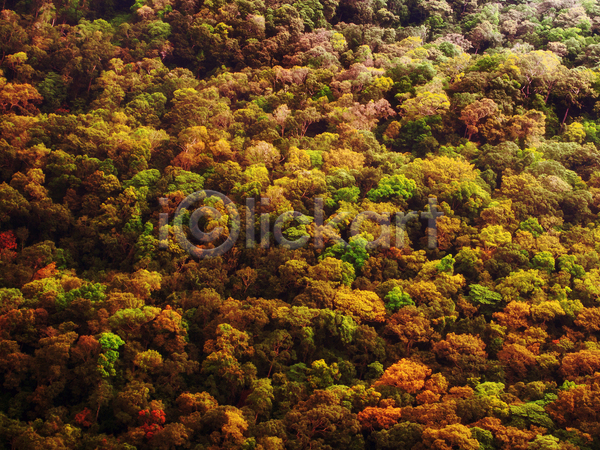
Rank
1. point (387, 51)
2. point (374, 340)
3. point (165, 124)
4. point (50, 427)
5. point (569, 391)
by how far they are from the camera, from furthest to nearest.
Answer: point (387, 51) → point (165, 124) → point (374, 340) → point (569, 391) → point (50, 427)

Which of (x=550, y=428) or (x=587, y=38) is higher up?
(x=587, y=38)

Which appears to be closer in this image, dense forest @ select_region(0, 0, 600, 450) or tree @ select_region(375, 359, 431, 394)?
dense forest @ select_region(0, 0, 600, 450)

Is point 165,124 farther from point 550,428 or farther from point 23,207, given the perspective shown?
point 550,428

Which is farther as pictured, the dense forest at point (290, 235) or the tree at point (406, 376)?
the tree at point (406, 376)

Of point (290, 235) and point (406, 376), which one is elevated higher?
point (290, 235)

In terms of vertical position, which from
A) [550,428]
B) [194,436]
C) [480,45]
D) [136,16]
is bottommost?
[194,436]

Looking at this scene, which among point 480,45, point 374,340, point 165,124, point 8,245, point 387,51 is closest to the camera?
point 374,340

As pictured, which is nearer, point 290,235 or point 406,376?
point 406,376

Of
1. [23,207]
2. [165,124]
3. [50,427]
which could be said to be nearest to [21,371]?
[50,427]
